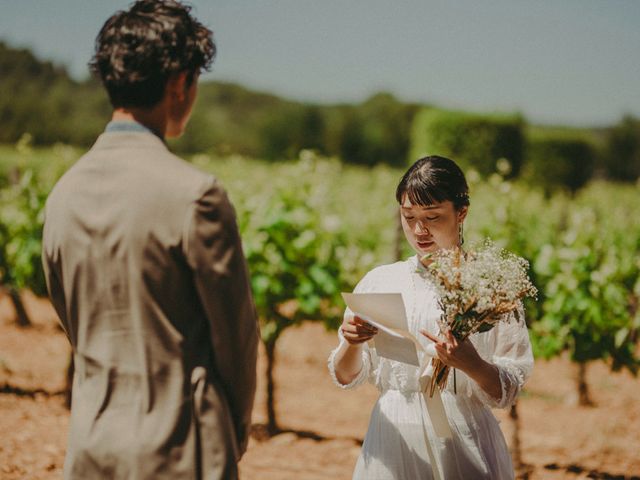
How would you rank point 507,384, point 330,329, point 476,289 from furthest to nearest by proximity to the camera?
point 330,329 < point 507,384 < point 476,289

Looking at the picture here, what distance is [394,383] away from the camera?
7.64ft

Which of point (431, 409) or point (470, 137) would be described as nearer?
point (431, 409)

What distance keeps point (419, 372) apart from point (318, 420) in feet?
Answer: 13.8

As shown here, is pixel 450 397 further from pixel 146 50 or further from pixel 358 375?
pixel 146 50

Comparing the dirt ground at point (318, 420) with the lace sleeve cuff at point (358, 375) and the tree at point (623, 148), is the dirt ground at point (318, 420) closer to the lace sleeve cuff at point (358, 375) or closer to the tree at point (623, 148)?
the lace sleeve cuff at point (358, 375)

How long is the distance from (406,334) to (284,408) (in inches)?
190

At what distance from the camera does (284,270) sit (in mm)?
5836

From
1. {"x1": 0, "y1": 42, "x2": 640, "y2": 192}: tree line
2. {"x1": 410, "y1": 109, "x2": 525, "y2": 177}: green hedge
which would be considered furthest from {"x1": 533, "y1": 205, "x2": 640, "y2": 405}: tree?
{"x1": 410, "y1": 109, "x2": 525, "y2": 177}: green hedge

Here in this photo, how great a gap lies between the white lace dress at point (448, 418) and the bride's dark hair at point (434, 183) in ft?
0.99

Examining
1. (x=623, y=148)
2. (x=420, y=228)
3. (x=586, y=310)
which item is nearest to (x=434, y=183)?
(x=420, y=228)

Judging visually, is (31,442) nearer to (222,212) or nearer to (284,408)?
(284,408)

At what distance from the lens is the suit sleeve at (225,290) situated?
1.54 meters

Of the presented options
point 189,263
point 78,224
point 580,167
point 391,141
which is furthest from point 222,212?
point 391,141

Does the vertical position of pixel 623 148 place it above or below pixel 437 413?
above
